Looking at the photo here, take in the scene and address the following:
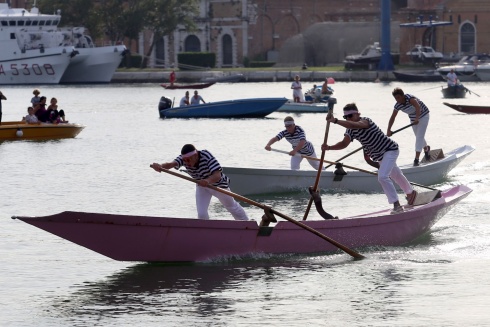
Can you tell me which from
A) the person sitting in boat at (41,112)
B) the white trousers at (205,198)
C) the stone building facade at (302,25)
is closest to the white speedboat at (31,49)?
the stone building facade at (302,25)

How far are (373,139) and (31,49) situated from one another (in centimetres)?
8032

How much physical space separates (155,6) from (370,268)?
87.5m

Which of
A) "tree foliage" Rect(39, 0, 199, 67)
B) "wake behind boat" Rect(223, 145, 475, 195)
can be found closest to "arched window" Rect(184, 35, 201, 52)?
"tree foliage" Rect(39, 0, 199, 67)

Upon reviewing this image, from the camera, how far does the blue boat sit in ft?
168

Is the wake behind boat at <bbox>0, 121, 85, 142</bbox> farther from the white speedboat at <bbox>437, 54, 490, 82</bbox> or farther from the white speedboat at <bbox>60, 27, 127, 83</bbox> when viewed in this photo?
the white speedboat at <bbox>60, 27, 127, 83</bbox>

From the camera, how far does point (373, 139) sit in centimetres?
1870

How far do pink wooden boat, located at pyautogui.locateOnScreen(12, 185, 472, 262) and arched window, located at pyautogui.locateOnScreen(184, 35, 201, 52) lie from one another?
94.0m

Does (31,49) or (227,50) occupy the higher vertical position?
(31,49)

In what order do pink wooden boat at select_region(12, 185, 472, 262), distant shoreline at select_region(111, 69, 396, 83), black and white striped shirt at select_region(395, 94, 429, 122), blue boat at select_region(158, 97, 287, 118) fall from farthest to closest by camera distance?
distant shoreline at select_region(111, 69, 396, 83), blue boat at select_region(158, 97, 287, 118), black and white striped shirt at select_region(395, 94, 429, 122), pink wooden boat at select_region(12, 185, 472, 262)

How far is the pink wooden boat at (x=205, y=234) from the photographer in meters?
16.1

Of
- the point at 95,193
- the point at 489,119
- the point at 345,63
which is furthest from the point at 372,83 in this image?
the point at 95,193

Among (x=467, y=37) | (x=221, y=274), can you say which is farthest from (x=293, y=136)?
(x=467, y=37)

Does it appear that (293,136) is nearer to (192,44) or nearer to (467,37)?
(467,37)

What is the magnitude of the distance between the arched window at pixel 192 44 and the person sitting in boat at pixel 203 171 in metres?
94.9
